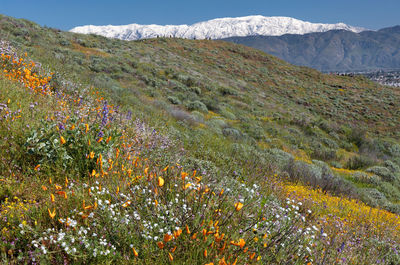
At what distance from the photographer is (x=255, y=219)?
244cm

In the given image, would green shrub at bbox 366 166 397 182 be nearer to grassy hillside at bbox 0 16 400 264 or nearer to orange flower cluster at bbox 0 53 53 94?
grassy hillside at bbox 0 16 400 264

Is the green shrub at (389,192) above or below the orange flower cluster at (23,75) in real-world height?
below

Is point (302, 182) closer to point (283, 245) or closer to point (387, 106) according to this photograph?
point (283, 245)

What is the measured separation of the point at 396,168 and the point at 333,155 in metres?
3.28

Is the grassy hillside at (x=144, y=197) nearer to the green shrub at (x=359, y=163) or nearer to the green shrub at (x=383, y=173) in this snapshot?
the green shrub at (x=383, y=173)

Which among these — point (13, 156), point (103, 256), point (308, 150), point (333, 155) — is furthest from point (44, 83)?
point (333, 155)

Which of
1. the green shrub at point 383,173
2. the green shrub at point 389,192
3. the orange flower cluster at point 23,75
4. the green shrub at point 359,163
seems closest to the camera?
the orange flower cluster at point 23,75

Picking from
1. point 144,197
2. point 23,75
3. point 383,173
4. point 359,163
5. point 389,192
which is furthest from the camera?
point 359,163

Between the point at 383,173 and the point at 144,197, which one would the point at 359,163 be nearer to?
the point at 383,173

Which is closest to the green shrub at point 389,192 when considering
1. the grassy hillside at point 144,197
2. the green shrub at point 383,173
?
the grassy hillside at point 144,197

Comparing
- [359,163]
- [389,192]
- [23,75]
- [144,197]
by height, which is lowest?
[389,192]

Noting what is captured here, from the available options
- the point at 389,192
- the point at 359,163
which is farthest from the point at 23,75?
the point at 359,163

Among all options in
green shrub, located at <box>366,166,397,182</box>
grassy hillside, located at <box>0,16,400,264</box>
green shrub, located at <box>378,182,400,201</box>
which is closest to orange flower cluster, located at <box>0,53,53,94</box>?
grassy hillside, located at <box>0,16,400,264</box>

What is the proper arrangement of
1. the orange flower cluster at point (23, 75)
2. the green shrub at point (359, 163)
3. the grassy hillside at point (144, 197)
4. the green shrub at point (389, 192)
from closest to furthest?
the grassy hillside at point (144, 197) < the orange flower cluster at point (23, 75) < the green shrub at point (389, 192) < the green shrub at point (359, 163)
